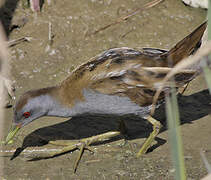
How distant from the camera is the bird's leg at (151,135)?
4.84 meters

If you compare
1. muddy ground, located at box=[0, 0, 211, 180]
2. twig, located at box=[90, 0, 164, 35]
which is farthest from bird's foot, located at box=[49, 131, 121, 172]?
twig, located at box=[90, 0, 164, 35]

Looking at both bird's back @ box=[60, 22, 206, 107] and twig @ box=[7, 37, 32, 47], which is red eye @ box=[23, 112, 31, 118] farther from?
twig @ box=[7, 37, 32, 47]

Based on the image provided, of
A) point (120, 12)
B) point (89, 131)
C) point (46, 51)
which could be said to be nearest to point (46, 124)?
point (89, 131)

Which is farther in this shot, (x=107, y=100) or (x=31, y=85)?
(x=31, y=85)

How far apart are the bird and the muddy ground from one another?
20.5 inches

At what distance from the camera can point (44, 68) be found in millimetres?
6188

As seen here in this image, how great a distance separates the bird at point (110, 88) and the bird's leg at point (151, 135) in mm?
138

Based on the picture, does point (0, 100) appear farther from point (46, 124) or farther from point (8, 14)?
point (8, 14)

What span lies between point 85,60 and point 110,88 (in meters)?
1.82

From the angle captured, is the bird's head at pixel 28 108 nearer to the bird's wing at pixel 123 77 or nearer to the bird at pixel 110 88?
the bird at pixel 110 88

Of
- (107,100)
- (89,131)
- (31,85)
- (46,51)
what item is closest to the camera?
(107,100)

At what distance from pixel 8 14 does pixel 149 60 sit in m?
2.93

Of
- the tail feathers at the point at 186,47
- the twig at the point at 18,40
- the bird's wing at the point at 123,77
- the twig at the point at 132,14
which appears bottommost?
the bird's wing at the point at 123,77

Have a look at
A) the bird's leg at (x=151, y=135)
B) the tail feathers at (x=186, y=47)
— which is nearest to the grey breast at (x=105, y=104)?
the bird's leg at (x=151, y=135)
